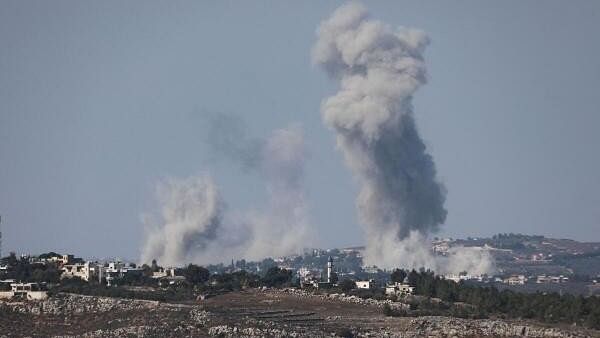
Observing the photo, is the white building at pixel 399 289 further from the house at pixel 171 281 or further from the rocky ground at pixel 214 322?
the house at pixel 171 281

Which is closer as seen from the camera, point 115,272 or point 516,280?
point 115,272

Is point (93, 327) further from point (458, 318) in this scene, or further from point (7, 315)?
point (458, 318)

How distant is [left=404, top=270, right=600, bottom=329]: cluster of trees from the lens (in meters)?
88.1

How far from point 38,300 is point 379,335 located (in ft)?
61.5

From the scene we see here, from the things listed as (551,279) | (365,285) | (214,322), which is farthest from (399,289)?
(551,279)

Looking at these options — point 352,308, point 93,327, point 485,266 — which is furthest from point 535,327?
point 485,266

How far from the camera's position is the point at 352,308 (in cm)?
9188

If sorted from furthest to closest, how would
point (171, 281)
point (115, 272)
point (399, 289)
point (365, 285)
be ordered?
point (365, 285), point (115, 272), point (171, 281), point (399, 289)

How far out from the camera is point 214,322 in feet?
255

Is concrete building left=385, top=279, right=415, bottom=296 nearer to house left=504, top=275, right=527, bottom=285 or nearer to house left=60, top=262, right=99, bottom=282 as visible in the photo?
house left=60, top=262, right=99, bottom=282

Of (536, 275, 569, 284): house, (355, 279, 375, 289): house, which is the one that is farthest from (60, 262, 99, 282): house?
(536, 275, 569, 284): house

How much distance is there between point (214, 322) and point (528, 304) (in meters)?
22.3

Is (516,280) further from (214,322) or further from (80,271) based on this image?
(214,322)

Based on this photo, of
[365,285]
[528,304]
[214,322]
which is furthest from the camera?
[365,285]
